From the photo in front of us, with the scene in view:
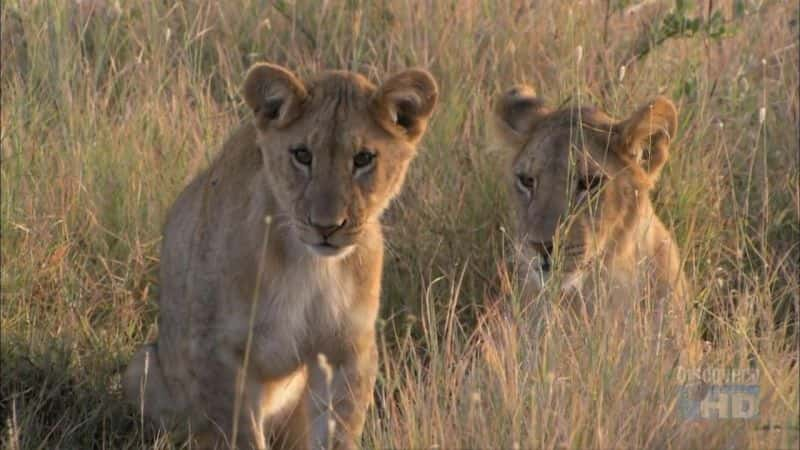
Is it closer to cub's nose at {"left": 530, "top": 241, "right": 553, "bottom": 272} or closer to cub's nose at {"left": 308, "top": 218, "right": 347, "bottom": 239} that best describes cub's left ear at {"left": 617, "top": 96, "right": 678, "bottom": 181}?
cub's nose at {"left": 530, "top": 241, "right": 553, "bottom": 272}

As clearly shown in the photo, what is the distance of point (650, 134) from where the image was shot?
15.8 feet

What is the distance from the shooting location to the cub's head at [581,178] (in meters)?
4.46

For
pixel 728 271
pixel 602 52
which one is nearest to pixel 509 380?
pixel 728 271

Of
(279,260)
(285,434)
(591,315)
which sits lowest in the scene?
(285,434)

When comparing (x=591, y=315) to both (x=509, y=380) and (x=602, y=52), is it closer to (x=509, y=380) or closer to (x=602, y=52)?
(x=509, y=380)

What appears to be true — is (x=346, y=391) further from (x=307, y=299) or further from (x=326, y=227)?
(x=326, y=227)

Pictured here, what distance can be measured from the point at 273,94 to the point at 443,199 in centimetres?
161

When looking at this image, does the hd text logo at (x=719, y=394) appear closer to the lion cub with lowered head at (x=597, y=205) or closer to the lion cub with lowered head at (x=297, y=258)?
the lion cub with lowered head at (x=597, y=205)

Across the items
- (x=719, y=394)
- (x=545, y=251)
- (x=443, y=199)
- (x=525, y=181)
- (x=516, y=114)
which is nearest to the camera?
A: (x=719, y=394)

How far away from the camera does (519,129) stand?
16.4 feet

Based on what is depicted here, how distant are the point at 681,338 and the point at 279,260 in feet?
3.56

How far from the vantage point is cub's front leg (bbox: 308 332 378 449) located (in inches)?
166

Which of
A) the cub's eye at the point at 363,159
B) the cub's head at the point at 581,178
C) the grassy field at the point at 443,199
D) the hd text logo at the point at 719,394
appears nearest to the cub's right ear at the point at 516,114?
the cub's head at the point at 581,178

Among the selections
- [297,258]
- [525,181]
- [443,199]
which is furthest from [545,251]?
[443,199]
